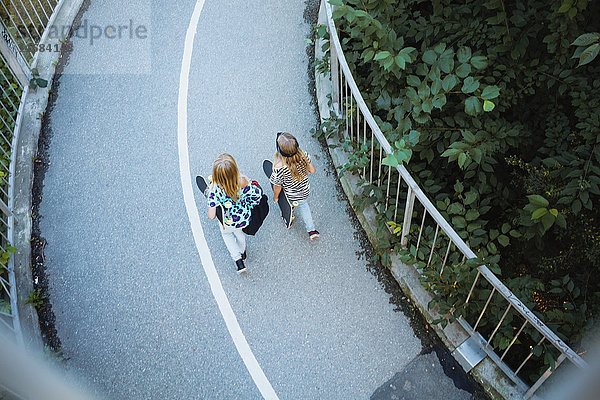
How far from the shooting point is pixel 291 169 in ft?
18.7

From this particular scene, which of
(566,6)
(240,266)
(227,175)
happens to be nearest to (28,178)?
(240,266)

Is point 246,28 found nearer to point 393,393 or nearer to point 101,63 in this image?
point 101,63

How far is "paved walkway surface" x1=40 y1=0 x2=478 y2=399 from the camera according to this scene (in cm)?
565

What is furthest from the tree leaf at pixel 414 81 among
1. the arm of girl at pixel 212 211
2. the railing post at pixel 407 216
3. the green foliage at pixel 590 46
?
the arm of girl at pixel 212 211

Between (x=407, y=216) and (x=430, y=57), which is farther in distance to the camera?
(x=407, y=216)

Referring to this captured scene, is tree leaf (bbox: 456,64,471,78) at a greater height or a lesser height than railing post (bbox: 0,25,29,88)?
lesser

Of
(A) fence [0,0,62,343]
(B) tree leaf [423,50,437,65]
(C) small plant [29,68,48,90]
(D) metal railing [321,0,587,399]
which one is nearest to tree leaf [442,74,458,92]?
(B) tree leaf [423,50,437,65]

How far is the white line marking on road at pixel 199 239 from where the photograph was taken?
5633mm

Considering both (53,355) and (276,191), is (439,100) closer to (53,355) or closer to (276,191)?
(276,191)

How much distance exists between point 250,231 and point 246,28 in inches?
171

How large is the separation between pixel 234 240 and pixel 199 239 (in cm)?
78

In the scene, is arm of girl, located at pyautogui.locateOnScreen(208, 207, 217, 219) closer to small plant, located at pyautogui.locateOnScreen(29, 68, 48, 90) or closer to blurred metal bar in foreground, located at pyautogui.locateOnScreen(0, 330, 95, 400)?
blurred metal bar in foreground, located at pyautogui.locateOnScreen(0, 330, 95, 400)

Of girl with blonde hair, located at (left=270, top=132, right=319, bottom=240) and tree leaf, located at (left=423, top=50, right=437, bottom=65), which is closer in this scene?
tree leaf, located at (left=423, top=50, right=437, bottom=65)

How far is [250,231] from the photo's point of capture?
5.99 m
